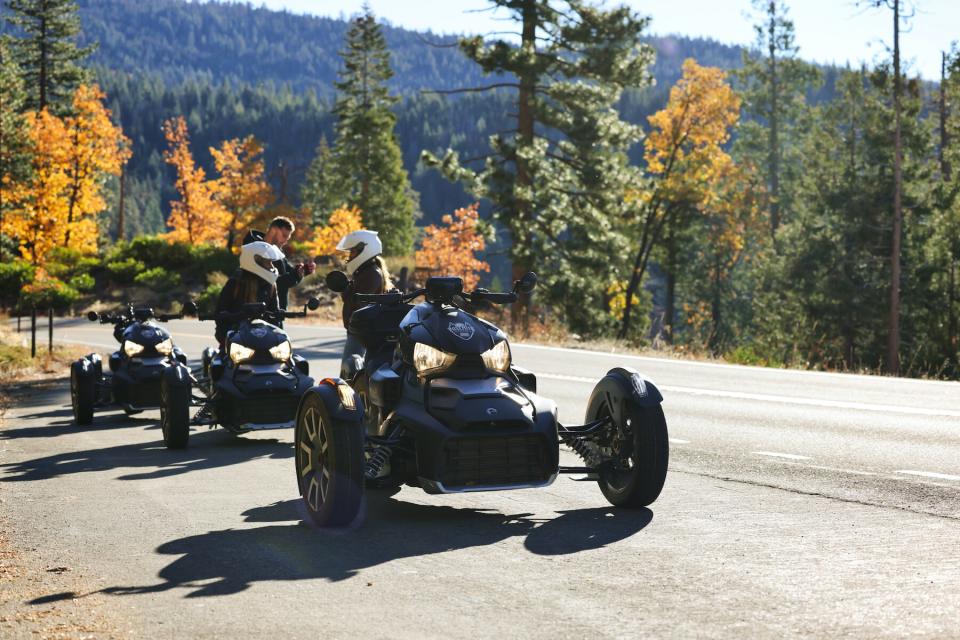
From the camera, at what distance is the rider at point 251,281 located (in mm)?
11953

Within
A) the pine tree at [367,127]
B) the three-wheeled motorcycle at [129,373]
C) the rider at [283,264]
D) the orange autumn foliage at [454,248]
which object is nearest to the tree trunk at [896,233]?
the rider at [283,264]

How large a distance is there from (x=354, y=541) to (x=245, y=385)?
4.62m

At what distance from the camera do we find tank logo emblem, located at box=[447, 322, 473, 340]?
285 inches

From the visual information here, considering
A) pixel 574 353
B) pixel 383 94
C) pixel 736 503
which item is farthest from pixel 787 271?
pixel 736 503

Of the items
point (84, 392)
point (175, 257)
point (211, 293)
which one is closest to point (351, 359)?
point (84, 392)

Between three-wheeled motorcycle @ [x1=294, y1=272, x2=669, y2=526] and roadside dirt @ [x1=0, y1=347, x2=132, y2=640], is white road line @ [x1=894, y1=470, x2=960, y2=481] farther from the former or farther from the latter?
roadside dirt @ [x1=0, y1=347, x2=132, y2=640]

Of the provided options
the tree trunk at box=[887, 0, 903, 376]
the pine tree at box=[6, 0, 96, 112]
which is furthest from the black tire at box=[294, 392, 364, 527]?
the pine tree at box=[6, 0, 96, 112]

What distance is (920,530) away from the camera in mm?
6855

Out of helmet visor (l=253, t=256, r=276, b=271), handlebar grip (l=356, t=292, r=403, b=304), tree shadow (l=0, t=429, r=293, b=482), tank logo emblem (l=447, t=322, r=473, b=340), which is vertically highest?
helmet visor (l=253, t=256, r=276, b=271)

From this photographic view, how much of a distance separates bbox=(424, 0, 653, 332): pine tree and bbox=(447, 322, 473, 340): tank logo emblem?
27983mm

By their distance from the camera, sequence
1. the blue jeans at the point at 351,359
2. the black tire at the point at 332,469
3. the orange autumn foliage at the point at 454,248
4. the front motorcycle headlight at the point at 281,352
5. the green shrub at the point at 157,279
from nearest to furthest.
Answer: the black tire at the point at 332,469, the blue jeans at the point at 351,359, the front motorcycle headlight at the point at 281,352, the green shrub at the point at 157,279, the orange autumn foliage at the point at 454,248

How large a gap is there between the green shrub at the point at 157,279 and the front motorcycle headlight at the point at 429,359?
4721 cm

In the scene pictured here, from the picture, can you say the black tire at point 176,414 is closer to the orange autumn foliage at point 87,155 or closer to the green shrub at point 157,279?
the green shrub at point 157,279

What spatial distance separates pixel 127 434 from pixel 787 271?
4077 cm
